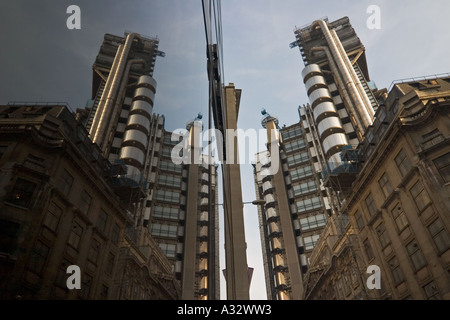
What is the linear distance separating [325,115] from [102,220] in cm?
4929

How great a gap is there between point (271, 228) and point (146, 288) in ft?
172

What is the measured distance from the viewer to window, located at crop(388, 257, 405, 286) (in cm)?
2665

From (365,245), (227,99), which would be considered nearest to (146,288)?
(227,99)

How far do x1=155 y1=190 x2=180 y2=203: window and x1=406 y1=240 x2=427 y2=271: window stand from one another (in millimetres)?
40667

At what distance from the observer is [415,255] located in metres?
24.6

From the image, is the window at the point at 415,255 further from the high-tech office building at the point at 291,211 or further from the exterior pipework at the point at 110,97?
the exterior pipework at the point at 110,97

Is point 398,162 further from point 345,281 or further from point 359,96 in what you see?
point 359,96

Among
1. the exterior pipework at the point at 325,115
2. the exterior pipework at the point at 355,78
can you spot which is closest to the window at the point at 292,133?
the exterior pipework at the point at 325,115

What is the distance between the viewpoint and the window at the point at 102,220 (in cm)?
2254

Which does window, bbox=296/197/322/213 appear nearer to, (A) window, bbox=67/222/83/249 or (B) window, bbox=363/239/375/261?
(B) window, bbox=363/239/375/261

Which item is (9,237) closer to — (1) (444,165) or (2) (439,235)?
(2) (439,235)

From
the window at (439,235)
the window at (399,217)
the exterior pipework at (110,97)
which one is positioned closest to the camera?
the window at (439,235)

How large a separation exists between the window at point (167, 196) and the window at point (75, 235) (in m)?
38.1

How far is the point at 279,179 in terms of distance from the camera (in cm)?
7594
